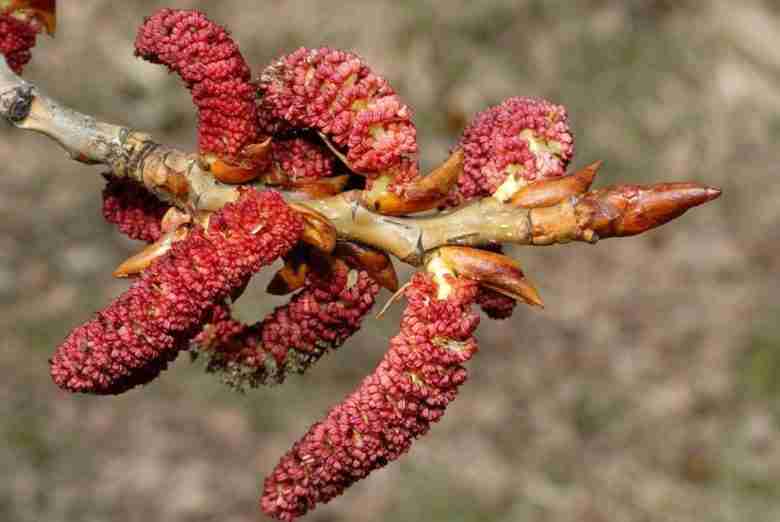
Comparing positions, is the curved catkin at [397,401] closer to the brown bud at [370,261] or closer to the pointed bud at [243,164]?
the brown bud at [370,261]

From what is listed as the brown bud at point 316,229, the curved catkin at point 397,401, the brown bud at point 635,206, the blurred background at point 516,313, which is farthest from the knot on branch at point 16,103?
the blurred background at point 516,313

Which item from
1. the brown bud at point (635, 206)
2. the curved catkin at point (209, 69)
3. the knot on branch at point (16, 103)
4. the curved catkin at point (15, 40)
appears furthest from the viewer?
the curved catkin at point (15, 40)

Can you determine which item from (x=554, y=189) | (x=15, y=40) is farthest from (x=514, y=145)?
(x=15, y=40)

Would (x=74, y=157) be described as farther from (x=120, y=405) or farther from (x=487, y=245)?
(x=120, y=405)

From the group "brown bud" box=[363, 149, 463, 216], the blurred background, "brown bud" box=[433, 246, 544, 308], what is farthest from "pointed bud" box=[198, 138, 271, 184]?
the blurred background

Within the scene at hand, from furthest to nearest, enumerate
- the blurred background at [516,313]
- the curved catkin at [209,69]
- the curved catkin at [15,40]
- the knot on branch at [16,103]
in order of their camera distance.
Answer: the blurred background at [516,313] < the curved catkin at [15,40] < the knot on branch at [16,103] < the curved catkin at [209,69]

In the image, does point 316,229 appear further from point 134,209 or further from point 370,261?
point 134,209
